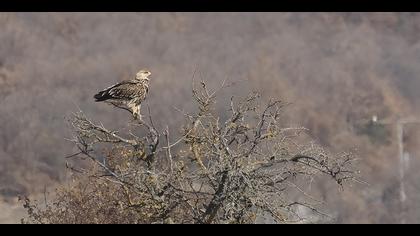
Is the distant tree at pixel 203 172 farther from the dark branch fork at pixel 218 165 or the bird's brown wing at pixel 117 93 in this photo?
the bird's brown wing at pixel 117 93

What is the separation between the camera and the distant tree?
8.02 metres

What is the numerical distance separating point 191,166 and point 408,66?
41308 millimetres

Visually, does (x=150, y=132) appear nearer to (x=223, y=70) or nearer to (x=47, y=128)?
(x=47, y=128)

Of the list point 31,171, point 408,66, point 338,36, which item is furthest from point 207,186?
point 338,36

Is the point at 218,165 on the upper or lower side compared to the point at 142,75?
lower

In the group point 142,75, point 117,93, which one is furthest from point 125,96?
point 142,75

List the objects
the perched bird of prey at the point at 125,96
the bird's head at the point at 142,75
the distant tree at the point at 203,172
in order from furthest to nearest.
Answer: the bird's head at the point at 142,75 < the perched bird of prey at the point at 125,96 < the distant tree at the point at 203,172

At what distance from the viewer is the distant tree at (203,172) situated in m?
8.02

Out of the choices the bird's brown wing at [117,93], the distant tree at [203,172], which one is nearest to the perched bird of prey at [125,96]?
the bird's brown wing at [117,93]

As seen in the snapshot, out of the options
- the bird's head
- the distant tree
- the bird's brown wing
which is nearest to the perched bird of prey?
the bird's brown wing

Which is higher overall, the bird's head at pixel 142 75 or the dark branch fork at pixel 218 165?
the bird's head at pixel 142 75

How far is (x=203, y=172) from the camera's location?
8.09 m

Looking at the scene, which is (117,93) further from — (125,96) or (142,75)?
(142,75)

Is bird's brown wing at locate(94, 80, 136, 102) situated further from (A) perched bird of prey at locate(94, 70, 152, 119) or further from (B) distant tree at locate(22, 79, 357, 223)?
(B) distant tree at locate(22, 79, 357, 223)
